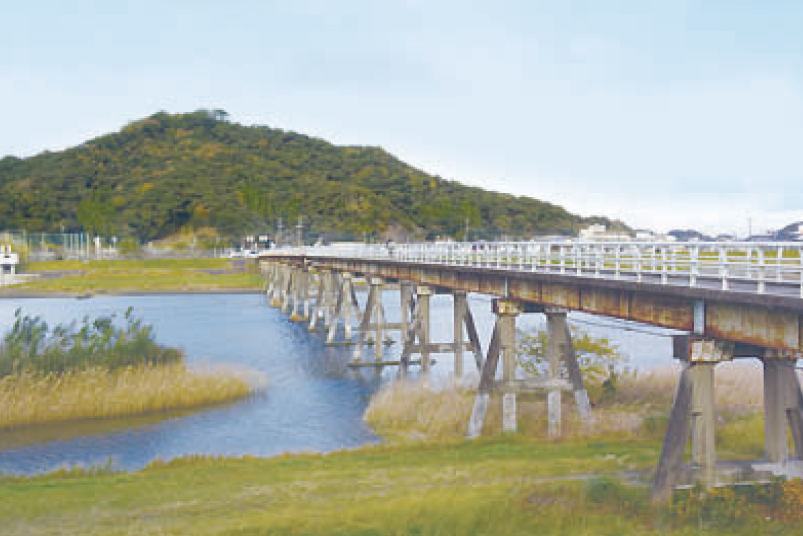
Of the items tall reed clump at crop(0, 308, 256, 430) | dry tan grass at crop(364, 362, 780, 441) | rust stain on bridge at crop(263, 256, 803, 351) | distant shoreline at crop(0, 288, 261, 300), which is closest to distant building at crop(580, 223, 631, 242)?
dry tan grass at crop(364, 362, 780, 441)

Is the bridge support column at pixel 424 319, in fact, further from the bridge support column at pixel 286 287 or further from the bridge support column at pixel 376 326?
the bridge support column at pixel 286 287

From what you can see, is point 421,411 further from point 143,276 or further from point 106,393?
point 143,276

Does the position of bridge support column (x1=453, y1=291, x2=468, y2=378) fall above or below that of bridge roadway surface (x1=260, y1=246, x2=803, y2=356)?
below

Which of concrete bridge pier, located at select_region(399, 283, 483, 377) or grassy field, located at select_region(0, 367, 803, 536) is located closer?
grassy field, located at select_region(0, 367, 803, 536)

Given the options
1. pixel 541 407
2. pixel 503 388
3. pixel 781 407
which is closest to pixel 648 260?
pixel 781 407

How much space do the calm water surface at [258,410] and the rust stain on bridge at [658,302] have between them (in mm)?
1206

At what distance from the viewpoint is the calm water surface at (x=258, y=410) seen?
2681cm

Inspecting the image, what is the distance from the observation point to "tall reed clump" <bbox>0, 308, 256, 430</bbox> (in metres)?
30.4

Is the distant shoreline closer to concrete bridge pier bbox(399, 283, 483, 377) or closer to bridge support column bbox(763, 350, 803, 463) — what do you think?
concrete bridge pier bbox(399, 283, 483, 377)

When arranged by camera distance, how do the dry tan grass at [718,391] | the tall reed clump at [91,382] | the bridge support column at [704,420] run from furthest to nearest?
1. the tall reed clump at [91,382]
2. the dry tan grass at [718,391]
3. the bridge support column at [704,420]

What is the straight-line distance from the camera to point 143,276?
5027 inches

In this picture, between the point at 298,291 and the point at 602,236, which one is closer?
the point at 298,291

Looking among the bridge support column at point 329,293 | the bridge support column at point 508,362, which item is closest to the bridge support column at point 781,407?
the bridge support column at point 508,362

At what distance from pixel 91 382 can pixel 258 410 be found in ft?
24.6
